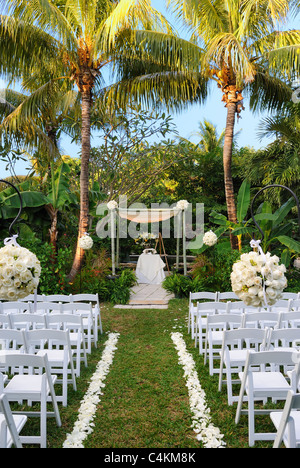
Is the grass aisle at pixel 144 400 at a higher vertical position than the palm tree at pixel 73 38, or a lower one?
lower

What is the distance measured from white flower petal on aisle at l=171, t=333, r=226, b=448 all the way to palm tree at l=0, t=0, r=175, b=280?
5739mm

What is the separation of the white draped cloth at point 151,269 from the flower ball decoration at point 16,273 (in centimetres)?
931

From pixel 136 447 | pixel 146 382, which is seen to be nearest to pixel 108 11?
pixel 146 382

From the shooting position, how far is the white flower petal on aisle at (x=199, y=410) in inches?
141

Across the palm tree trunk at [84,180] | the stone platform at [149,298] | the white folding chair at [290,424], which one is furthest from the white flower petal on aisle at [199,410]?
the palm tree trunk at [84,180]

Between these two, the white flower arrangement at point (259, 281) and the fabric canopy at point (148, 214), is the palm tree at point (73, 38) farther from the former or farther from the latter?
the white flower arrangement at point (259, 281)

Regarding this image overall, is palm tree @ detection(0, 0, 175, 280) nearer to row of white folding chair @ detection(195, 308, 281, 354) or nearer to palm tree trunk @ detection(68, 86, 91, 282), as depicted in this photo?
palm tree trunk @ detection(68, 86, 91, 282)

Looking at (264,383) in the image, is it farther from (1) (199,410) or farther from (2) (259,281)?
(2) (259,281)

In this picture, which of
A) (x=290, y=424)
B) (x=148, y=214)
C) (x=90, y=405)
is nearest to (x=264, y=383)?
(x=290, y=424)

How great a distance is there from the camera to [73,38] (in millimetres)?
9656

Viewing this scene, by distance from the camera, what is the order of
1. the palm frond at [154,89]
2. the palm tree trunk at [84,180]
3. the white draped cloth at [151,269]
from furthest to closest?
the white draped cloth at [151,269], the palm frond at [154,89], the palm tree trunk at [84,180]

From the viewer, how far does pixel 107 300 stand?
1063cm

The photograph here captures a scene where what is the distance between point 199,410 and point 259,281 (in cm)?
152

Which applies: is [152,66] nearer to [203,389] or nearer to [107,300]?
[107,300]
